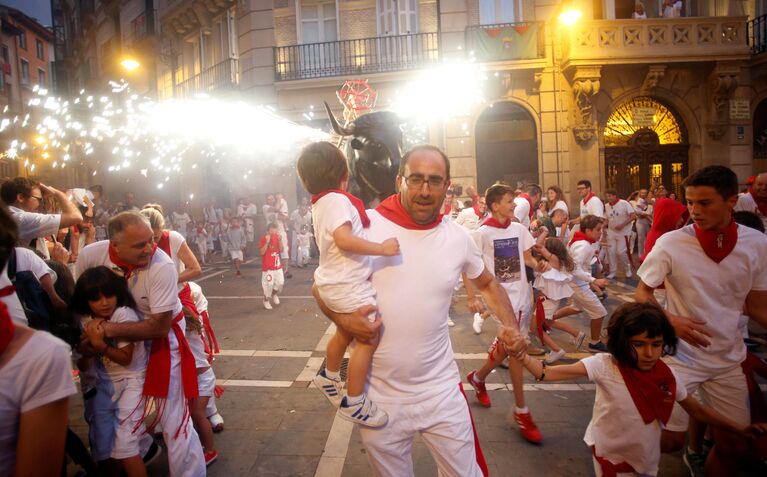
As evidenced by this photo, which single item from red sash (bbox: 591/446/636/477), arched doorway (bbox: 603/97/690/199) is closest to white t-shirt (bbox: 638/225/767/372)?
red sash (bbox: 591/446/636/477)

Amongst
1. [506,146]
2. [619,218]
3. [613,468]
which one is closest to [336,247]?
[613,468]

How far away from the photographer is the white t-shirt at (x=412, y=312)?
7.59ft

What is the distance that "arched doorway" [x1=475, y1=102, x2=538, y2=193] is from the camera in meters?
16.6

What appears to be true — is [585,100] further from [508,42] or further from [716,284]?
[716,284]

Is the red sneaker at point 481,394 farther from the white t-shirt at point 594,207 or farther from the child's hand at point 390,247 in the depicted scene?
the white t-shirt at point 594,207

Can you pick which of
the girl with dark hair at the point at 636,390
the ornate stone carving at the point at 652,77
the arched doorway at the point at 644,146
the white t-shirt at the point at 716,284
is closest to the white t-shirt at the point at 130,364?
the girl with dark hair at the point at 636,390

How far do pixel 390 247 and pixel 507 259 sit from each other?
9.90 ft

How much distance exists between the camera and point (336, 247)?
2412mm

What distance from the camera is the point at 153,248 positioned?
3057 mm

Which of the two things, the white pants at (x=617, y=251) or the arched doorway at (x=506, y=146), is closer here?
the white pants at (x=617, y=251)

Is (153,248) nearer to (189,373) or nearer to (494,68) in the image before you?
(189,373)

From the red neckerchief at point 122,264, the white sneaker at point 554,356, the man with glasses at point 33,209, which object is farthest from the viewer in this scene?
the white sneaker at point 554,356

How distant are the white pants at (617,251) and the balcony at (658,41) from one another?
7.09 meters

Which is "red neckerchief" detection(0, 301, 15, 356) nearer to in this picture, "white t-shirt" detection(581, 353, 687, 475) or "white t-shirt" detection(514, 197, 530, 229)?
"white t-shirt" detection(581, 353, 687, 475)
